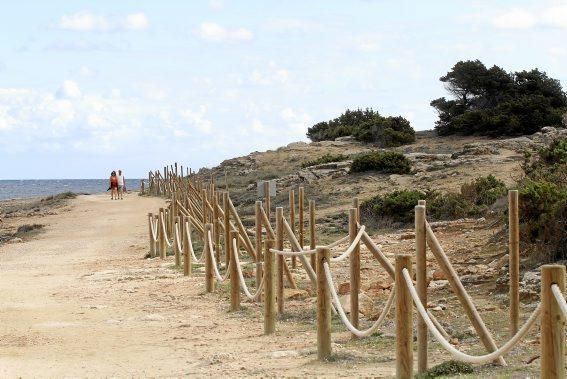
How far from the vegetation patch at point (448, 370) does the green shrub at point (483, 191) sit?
14179mm

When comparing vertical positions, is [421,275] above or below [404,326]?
above

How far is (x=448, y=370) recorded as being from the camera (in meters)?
7.64

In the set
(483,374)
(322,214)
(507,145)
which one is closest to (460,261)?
(483,374)

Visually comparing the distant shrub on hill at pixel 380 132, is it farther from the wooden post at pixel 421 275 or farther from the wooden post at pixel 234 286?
the wooden post at pixel 421 275

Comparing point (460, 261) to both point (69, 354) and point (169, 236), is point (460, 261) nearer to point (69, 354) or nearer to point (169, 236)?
point (69, 354)

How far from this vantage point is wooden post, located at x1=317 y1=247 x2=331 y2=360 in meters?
8.87

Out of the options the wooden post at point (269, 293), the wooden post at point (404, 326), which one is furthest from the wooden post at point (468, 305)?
the wooden post at point (269, 293)

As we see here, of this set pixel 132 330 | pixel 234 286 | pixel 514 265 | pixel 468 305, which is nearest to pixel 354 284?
pixel 514 265

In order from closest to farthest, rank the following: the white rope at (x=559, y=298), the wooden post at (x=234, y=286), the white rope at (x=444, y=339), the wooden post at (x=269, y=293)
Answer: the white rope at (x=559, y=298) < the white rope at (x=444, y=339) < the wooden post at (x=269, y=293) < the wooden post at (x=234, y=286)

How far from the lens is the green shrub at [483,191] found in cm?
2208

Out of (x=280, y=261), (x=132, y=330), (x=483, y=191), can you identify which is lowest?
(x=132, y=330)

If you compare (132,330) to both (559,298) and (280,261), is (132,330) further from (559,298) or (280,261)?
(559,298)

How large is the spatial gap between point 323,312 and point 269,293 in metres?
1.84

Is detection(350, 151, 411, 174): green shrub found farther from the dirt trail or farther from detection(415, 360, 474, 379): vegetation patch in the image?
detection(415, 360, 474, 379): vegetation patch
